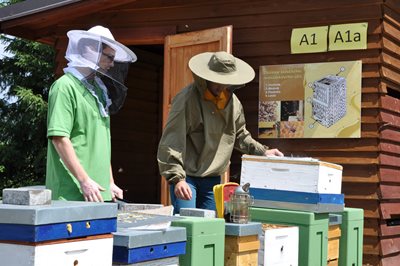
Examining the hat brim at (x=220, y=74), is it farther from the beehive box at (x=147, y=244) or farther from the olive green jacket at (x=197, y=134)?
the beehive box at (x=147, y=244)

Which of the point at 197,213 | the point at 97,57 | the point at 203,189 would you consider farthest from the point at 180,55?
the point at 197,213

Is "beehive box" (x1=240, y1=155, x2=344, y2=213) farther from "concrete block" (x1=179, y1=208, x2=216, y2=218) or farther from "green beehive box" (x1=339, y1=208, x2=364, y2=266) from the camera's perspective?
"concrete block" (x1=179, y1=208, x2=216, y2=218)

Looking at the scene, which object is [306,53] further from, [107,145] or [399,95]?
[107,145]

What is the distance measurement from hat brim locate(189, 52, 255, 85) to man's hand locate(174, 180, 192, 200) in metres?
0.76

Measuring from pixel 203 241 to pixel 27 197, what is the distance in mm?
990

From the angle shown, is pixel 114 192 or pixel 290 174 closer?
pixel 114 192

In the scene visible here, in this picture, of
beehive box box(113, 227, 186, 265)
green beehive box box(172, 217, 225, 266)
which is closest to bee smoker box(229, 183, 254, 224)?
green beehive box box(172, 217, 225, 266)

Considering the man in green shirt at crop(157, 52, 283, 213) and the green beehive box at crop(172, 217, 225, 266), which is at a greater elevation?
the man in green shirt at crop(157, 52, 283, 213)

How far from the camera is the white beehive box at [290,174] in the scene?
4043 millimetres

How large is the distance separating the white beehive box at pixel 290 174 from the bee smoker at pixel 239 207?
0.71 meters

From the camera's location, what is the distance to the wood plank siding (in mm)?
6195

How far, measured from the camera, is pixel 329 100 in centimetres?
637

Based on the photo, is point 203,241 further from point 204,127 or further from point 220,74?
point 220,74

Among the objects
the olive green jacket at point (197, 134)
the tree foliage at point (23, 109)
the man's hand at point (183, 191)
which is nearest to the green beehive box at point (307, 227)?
the man's hand at point (183, 191)
